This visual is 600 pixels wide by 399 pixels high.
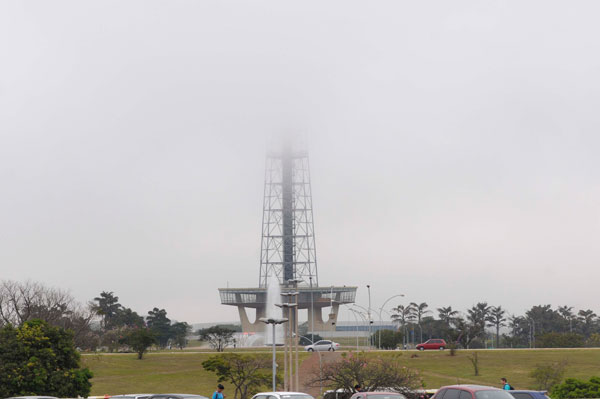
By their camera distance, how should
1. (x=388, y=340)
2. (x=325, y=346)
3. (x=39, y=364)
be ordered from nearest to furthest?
(x=39, y=364)
(x=325, y=346)
(x=388, y=340)

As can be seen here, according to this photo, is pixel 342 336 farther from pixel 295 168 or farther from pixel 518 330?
pixel 518 330

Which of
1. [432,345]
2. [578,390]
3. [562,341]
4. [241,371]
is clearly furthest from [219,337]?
[578,390]

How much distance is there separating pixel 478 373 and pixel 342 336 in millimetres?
75319

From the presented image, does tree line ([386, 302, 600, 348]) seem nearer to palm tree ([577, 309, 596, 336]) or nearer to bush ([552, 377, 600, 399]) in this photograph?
palm tree ([577, 309, 596, 336])

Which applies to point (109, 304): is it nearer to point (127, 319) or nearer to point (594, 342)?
point (127, 319)

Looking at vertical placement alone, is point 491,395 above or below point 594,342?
above

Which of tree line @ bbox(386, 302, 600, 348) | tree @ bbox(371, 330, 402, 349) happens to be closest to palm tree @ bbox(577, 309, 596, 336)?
tree line @ bbox(386, 302, 600, 348)

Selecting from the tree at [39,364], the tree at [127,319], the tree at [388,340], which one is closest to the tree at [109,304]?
the tree at [127,319]

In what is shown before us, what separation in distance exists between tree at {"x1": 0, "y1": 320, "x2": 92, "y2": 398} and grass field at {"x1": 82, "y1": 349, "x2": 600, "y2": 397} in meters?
22.1

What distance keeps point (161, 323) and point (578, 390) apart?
127 m

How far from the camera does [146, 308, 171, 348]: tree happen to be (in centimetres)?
15675

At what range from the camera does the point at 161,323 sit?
15912 centimetres

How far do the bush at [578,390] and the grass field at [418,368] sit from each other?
23038mm

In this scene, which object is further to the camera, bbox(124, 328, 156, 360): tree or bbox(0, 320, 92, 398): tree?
bbox(124, 328, 156, 360): tree
